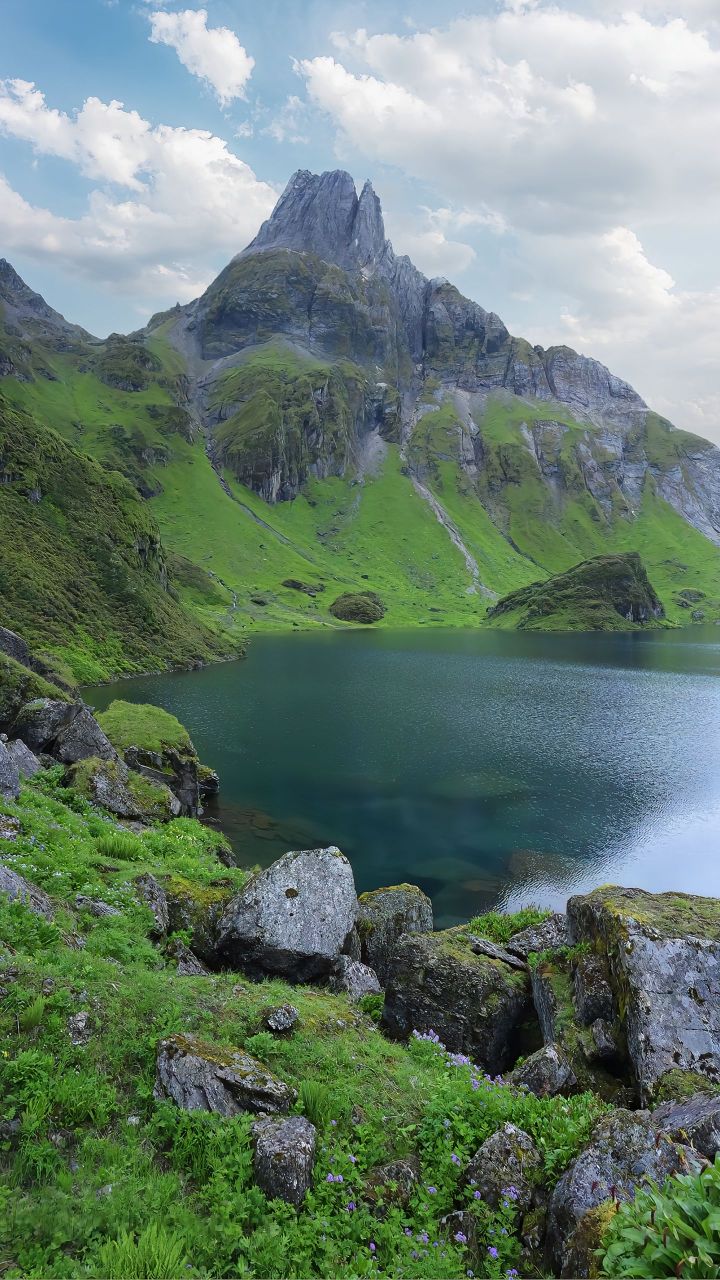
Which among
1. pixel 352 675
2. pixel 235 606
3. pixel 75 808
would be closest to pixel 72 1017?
pixel 75 808

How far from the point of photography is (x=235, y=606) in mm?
198250

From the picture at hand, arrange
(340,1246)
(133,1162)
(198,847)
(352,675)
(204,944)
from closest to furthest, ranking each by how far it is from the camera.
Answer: (340,1246)
(133,1162)
(204,944)
(198,847)
(352,675)

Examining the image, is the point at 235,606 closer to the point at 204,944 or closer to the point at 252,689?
the point at 252,689

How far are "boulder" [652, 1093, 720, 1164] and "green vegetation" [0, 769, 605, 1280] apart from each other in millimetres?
1440

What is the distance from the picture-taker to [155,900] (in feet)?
56.1

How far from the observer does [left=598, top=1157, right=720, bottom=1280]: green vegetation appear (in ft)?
16.4

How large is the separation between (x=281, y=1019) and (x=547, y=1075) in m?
5.82

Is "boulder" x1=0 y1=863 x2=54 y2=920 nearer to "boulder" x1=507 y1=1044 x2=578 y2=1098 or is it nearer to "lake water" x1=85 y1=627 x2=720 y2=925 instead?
"boulder" x1=507 y1=1044 x2=578 y2=1098

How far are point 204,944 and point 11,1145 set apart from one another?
10.0 meters

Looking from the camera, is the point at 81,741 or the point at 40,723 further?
the point at 81,741

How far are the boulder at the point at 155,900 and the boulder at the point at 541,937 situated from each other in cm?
1092

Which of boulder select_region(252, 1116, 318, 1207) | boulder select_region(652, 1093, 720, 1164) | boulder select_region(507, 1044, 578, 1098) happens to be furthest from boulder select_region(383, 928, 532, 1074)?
boulder select_region(252, 1116, 318, 1207)

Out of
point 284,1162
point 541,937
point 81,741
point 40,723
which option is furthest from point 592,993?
point 40,723

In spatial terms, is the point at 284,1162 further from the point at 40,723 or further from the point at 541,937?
the point at 40,723
